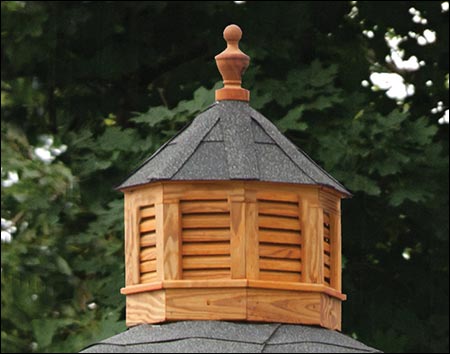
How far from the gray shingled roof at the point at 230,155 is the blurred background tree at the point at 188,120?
5.79m

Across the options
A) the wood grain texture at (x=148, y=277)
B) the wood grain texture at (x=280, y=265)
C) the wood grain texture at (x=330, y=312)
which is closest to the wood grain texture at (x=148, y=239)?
the wood grain texture at (x=148, y=277)

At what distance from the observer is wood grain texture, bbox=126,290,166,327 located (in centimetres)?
691

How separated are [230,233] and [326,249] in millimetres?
601

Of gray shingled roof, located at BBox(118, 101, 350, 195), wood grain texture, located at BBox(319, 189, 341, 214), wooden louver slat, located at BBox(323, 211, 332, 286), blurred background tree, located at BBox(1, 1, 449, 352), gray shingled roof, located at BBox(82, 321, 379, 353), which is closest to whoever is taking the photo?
gray shingled roof, located at BBox(82, 321, 379, 353)

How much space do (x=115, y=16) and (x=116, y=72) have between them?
496mm

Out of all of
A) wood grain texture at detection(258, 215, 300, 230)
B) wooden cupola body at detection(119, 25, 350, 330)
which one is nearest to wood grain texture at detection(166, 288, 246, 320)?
wooden cupola body at detection(119, 25, 350, 330)

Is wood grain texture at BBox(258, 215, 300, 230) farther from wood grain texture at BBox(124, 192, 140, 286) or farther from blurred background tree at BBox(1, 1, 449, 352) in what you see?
blurred background tree at BBox(1, 1, 449, 352)

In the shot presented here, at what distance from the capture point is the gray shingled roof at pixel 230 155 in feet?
22.7

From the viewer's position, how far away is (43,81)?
15445 mm

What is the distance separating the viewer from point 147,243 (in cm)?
711

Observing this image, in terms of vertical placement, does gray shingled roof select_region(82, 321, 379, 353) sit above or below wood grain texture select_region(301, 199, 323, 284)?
below

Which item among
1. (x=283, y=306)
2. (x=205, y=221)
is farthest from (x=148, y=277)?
(x=283, y=306)

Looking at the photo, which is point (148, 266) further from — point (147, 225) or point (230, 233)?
point (230, 233)

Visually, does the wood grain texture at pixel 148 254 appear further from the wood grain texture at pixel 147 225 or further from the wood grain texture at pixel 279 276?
the wood grain texture at pixel 279 276
